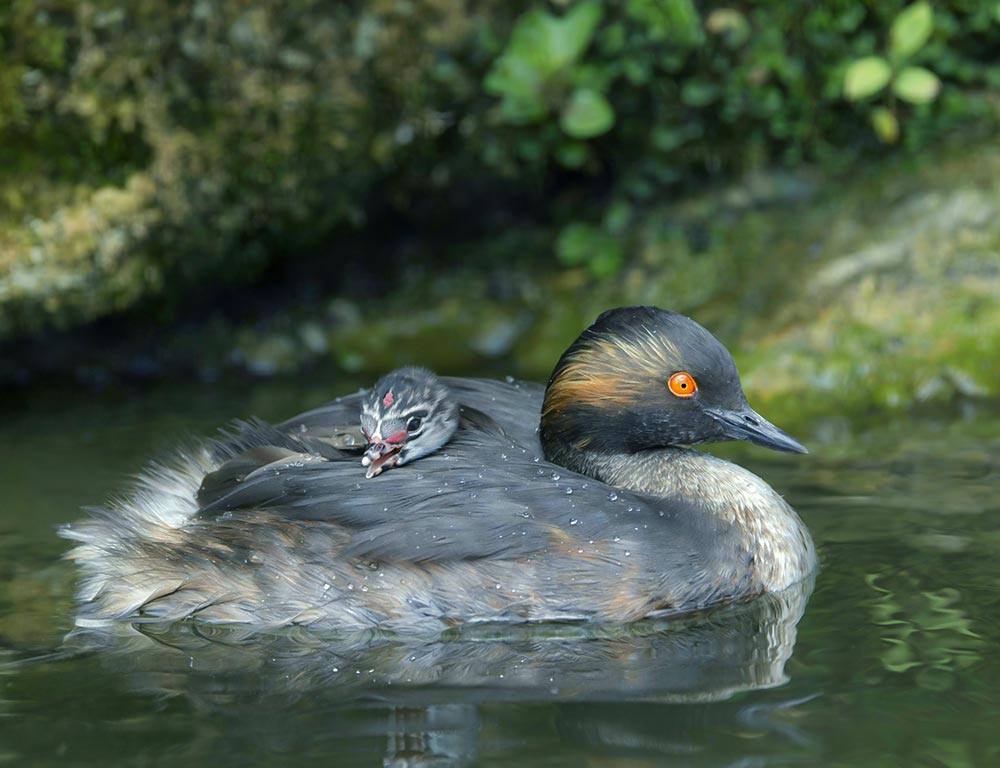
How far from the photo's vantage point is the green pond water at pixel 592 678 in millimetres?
3293

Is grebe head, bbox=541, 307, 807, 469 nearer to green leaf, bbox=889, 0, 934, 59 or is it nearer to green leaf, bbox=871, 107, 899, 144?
green leaf, bbox=889, 0, 934, 59

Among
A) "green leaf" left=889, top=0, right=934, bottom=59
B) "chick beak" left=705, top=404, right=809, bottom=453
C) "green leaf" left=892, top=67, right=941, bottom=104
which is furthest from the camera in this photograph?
"green leaf" left=892, top=67, right=941, bottom=104

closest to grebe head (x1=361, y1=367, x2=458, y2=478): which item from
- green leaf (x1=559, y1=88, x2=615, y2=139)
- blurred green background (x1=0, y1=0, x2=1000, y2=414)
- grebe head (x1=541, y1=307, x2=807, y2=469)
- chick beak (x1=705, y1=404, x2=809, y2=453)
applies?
grebe head (x1=541, y1=307, x2=807, y2=469)

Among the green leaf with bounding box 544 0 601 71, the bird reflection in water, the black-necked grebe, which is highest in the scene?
A: the green leaf with bounding box 544 0 601 71

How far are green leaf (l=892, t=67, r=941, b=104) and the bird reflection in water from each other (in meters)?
3.24

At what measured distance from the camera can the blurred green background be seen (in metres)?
6.45

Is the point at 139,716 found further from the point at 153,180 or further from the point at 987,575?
the point at 153,180

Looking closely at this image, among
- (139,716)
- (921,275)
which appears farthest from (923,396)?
(139,716)

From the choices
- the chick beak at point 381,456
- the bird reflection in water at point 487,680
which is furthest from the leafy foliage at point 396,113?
the bird reflection in water at point 487,680

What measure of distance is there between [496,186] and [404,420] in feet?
12.9

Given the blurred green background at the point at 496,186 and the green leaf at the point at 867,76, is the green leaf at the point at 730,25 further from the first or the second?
the green leaf at the point at 867,76

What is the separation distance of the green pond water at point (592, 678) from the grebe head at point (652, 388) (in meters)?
0.57

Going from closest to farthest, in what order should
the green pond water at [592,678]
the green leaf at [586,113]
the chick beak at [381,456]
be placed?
the green pond water at [592,678] < the chick beak at [381,456] < the green leaf at [586,113]

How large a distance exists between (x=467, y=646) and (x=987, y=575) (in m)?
1.58
